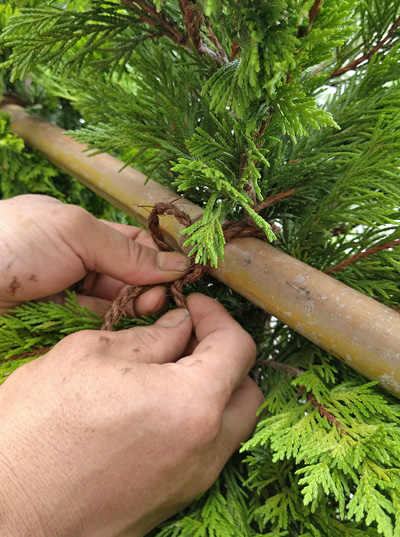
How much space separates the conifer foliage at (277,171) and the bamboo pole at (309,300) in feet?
0.17

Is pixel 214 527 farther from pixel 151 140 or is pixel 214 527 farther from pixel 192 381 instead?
pixel 151 140

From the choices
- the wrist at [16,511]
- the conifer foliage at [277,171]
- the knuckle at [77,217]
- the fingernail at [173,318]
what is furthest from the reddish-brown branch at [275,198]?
the wrist at [16,511]

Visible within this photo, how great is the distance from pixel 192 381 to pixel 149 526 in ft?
0.90

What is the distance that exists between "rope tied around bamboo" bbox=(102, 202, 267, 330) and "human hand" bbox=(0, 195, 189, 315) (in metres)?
0.02

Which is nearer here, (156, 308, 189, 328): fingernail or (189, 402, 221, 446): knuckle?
(189, 402, 221, 446): knuckle

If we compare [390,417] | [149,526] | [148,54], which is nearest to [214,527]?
[149,526]

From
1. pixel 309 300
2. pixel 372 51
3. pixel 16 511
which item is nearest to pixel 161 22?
pixel 372 51

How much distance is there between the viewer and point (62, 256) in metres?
0.95

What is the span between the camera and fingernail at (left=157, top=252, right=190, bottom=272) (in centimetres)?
92

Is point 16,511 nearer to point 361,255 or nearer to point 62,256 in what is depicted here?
point 62,256

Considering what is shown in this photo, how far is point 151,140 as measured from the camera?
80 cm

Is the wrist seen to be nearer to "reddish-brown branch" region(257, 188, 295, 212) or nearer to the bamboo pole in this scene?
the bamboo pole

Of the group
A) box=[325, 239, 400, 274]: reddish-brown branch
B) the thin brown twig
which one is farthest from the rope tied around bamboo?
the thin brown twig

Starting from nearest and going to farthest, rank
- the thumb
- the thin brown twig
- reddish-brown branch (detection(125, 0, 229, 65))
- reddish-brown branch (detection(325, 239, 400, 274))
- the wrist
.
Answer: the thin brown twig, the wrist, reddish-brown branch (detection(125, 0, 229, 65)), reddish-brown branch (detection(325, 239, 400, 274)), the thumb
